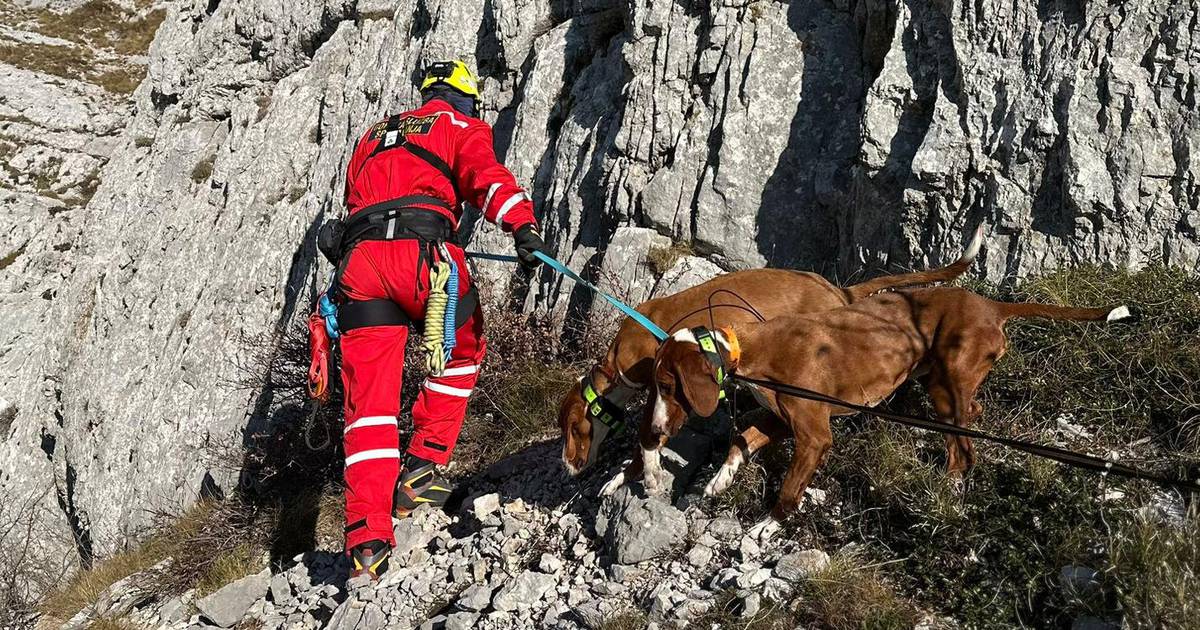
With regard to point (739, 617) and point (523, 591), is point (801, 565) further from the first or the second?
point (523, 591)

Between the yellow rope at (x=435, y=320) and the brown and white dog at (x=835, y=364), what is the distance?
1.29 m

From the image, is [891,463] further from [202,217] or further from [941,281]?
[202,217]

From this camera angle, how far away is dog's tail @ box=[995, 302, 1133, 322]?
3600 millimetres

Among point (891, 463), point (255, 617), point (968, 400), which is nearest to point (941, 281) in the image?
point (968, 400)

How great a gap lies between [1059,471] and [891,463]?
676 millimetres

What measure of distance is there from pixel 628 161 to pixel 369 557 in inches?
156

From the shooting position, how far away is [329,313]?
16.0 ft

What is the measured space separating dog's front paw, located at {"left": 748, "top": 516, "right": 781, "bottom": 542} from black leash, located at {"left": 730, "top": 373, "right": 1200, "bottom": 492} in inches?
23.4

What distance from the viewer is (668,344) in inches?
157

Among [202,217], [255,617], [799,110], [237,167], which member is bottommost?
[255,617]

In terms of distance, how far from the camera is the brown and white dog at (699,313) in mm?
4555

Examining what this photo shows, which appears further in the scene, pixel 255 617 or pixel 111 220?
pixel 111 220

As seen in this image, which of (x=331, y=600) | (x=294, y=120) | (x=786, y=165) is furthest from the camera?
(x=294, y=120)

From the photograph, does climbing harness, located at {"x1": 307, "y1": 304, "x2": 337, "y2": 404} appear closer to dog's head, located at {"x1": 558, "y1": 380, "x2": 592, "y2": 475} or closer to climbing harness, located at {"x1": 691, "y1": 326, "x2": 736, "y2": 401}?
dog's head, located at {"x1": 558, "y1": 380, "x2": 592, "y2": 475}
